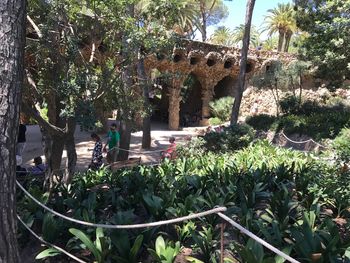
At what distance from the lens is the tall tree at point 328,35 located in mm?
Result: 12985

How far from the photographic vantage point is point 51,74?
7035mm

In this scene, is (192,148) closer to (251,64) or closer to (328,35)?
(328,35)

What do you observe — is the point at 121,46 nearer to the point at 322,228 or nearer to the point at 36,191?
the point at 36,191

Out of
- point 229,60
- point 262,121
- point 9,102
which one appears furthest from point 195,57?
point 9,102

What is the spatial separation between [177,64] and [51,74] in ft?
50.2

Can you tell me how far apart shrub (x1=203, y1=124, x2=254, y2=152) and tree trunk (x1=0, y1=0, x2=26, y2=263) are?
8.00m

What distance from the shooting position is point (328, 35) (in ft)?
44.5

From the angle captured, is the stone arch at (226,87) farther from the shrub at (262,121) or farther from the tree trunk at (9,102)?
the tree trunk at (9,102)

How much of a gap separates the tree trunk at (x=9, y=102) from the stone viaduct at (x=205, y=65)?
708 inches

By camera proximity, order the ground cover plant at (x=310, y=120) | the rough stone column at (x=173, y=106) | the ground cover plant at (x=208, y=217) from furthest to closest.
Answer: the rough stone column at (x=173, y=106) < the ground cover plant at (x=310, y=120) < the ground cover plant at (x=208, y=217)

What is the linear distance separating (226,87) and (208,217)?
79.2 ft

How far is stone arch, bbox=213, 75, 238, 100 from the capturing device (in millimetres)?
26606

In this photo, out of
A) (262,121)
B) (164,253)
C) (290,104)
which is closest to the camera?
(164,253)

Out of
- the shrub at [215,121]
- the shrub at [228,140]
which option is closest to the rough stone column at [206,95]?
the shrub at [215,121]
